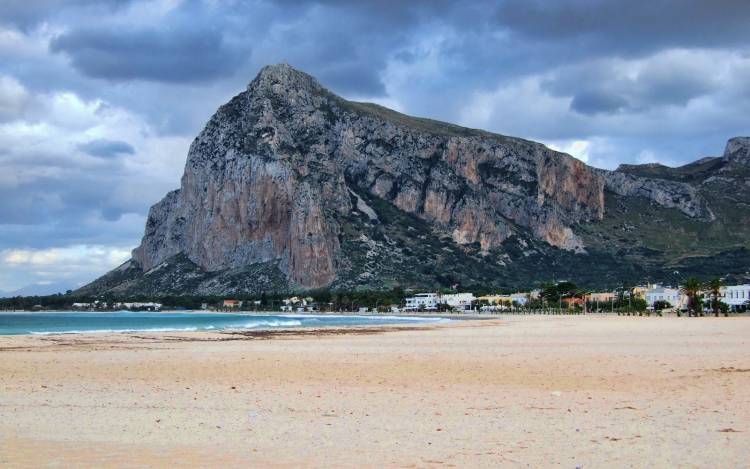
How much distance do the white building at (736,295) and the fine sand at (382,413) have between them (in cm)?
9491

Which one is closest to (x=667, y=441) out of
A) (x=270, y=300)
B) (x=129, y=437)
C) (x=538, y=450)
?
(x=538, y=450)

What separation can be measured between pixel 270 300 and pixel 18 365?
164574mm

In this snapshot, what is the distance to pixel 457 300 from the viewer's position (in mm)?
184125

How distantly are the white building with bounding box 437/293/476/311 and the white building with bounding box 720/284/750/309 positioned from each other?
6814cm

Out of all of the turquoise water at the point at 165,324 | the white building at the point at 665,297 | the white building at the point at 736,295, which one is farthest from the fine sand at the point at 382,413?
the white building at the point at 665,297

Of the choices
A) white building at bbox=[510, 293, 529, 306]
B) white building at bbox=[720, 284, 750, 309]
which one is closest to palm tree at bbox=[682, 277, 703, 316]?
white building at bbox=[720, 284, 750, 309]

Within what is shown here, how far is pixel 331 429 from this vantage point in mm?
13859

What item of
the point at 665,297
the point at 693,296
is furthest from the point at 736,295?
the point at 693,296

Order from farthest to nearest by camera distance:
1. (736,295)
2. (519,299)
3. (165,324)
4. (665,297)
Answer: (519,299) < (665,297) < (736,295) < (165,324)

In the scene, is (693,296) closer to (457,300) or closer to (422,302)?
(457,300)

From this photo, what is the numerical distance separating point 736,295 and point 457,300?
246 feet

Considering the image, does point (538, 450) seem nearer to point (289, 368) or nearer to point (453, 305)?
point (289, 368)

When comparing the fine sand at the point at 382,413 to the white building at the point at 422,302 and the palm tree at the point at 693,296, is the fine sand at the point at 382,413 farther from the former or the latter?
the white building at the point at 422,302

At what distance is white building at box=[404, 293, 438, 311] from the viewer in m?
179
